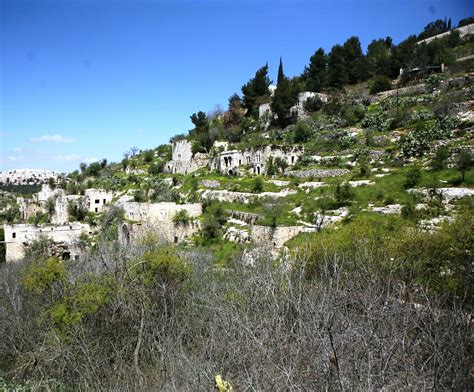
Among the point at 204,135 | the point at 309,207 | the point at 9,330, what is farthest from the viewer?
the point at 204,135

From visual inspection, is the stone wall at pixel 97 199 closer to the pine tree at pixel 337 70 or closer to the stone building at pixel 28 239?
the stone building at pixel 28 239

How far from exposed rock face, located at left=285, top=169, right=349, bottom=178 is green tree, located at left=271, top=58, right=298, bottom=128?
16645 millimetres

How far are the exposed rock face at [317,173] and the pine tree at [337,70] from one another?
24.8m

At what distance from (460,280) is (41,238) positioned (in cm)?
3060

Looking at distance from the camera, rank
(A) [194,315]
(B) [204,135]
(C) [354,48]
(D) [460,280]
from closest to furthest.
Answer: (D) [460,280] < (A) [194,315] < (B) [204,135] < (C) [354,48]

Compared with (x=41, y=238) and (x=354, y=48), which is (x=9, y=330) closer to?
(x=41, y=238)

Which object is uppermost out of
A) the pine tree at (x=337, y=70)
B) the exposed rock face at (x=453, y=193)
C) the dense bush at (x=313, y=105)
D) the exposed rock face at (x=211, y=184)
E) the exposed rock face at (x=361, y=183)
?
the pine tree at (x=337, y=70)

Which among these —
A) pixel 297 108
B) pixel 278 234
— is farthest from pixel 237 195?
pixel 297 108

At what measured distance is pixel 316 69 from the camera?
2216 inches

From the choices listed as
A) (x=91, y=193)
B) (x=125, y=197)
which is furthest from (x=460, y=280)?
(x=91, y=193)

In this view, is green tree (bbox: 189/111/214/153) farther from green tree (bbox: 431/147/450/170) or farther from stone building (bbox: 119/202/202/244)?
green tree (bbox: 431/147/450/170)

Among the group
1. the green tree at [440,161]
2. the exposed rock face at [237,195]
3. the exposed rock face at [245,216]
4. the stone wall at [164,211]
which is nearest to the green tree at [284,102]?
the exposed rock face at [237,195]

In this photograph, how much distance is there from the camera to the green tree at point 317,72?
175 feet

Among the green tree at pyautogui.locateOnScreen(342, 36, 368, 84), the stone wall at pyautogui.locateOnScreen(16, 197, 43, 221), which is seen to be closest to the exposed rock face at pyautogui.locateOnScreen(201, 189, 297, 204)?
the stone wall at pyautogui.locateOnScreen(16, 197, 43, 221)
